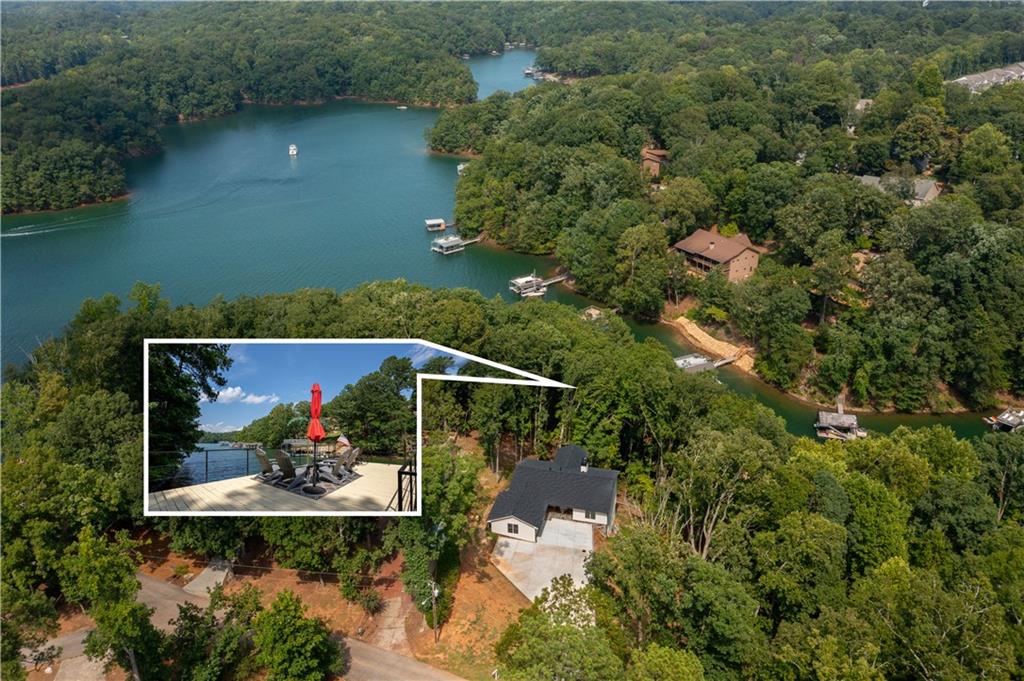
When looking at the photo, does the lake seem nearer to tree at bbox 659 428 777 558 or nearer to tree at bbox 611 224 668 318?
tree at bbox 611 224 668 318

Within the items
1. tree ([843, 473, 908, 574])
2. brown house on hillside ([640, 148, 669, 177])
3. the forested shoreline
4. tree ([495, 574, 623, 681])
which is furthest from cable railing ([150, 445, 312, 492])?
the forested shoreline

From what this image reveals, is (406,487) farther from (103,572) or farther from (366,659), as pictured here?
(366,659)

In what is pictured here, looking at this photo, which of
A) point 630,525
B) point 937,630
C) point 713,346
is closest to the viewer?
point 937,630

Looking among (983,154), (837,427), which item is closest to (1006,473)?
(837,427)

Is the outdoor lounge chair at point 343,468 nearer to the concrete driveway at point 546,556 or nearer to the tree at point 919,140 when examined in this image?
the concrete driveway at point 546,556

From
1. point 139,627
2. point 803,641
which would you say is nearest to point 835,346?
point 803,641
